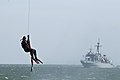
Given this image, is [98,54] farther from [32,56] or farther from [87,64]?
[32,56]

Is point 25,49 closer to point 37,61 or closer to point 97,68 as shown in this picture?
point 37,61

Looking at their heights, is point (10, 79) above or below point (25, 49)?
below

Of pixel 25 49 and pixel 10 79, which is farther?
pixel 10 79

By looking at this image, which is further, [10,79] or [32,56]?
[10,79]

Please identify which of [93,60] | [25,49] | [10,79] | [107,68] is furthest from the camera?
[107,68]

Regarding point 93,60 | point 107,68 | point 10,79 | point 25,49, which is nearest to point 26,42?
point 25,49

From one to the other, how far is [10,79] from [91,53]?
96610mm

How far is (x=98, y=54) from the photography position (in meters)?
185

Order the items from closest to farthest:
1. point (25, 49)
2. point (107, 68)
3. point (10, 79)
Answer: point (25, 49), point (10, 79), point (107, 68)

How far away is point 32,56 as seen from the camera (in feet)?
74.6

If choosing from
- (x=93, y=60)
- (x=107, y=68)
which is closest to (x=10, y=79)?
(x=93, y=60)

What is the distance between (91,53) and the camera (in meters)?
186

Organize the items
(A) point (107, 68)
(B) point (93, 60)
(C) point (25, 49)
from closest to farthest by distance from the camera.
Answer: (C) point (25, 49), (B) point (93, 60), (A) point (107, 68)

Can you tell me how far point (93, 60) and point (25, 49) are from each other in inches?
6140
